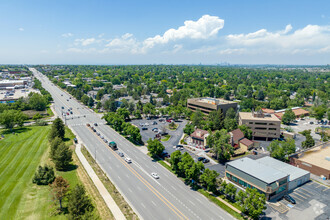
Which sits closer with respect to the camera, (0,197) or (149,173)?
(0,197)

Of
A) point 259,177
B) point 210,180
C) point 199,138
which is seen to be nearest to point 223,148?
point 199,138

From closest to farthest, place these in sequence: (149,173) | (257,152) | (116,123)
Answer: (149,173) → (257,152) → (116,123)

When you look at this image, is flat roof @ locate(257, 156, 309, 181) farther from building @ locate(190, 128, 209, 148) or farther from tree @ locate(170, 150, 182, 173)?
tree @ locate(170, 150, 182, 173)

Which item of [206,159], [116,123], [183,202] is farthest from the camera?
[116,123]

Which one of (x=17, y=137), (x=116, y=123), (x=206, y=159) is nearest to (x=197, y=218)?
(x=206, y=159)

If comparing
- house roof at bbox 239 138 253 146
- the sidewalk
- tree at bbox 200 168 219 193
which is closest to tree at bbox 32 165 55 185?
the sidewalk

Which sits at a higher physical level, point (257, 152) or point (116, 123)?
point (116, 123)

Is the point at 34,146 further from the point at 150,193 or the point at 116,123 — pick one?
the point at 150,193
